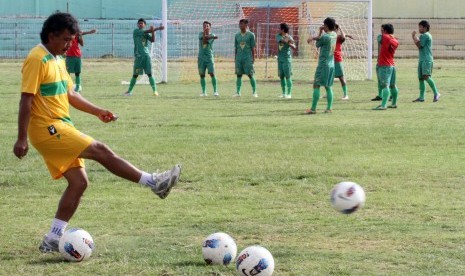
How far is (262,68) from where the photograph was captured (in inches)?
1441

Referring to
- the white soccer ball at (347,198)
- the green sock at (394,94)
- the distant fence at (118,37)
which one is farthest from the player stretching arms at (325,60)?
the distant fence at (118,37)

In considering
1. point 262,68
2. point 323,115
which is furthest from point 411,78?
point 323,115

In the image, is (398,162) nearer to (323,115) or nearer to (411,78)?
(323,115)

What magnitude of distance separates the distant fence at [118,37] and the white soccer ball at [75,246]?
140 ft

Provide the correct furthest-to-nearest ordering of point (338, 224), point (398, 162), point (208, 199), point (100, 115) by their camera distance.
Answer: point (398, 162)
point (208, 199)
point (338, 224)
point (100, 115)

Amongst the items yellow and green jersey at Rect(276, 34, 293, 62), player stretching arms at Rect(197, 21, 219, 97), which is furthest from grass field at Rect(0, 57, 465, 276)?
player stretching arms at Rect(197, 21, 219, 97)

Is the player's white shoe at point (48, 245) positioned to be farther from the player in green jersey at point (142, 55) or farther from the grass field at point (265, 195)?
the player in green jersey at point (142, 55)

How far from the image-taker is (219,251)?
7.05 m

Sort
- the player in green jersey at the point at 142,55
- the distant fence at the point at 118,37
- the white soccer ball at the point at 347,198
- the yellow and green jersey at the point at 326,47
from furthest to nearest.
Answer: the distant fence at the point at 118,37, the player in green jersey at the point at 142,55, the yellow and green jersey at the point at 326,47, the white soccer ball at the point at 347,198

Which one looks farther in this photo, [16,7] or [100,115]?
[16,7]

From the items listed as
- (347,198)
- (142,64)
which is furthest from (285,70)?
(347,198)

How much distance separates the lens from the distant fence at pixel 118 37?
163 ft

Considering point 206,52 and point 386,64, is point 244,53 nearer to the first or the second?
point 206,52

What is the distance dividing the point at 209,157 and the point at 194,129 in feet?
11.3
